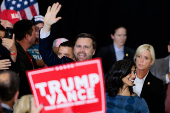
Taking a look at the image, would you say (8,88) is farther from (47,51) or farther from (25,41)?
(25,41)

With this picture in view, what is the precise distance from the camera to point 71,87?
1.38 m

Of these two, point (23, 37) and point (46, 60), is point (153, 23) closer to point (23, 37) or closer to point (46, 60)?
point (23, 37)

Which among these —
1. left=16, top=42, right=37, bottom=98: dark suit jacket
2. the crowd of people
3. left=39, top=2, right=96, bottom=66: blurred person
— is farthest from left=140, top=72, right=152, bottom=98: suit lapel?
left=16, top=42, right=37, bottom=98: dark suit jacket

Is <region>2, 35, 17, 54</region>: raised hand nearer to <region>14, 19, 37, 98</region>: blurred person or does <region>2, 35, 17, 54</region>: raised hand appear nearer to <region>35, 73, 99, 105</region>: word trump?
<region>14, 19, 37, 98</region>: blurred person

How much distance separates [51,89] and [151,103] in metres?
1.53

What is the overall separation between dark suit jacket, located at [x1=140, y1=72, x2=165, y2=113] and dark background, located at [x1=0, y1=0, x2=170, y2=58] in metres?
1.67

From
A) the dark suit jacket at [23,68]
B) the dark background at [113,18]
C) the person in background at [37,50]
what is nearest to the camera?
the dark suit jacket at [23,68]

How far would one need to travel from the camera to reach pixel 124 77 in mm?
2141

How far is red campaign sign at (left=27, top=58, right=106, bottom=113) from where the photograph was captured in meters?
1.37

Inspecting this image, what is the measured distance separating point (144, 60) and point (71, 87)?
1.67 metres

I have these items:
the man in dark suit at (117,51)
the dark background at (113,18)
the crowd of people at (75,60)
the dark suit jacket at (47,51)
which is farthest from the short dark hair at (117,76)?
the dark background at (113,18)

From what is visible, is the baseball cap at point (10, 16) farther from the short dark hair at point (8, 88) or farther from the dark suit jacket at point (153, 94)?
the short dark hair at point (8, 88)

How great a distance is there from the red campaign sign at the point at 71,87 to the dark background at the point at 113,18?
2819 mm

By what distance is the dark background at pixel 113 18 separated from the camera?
4176 millimetres
